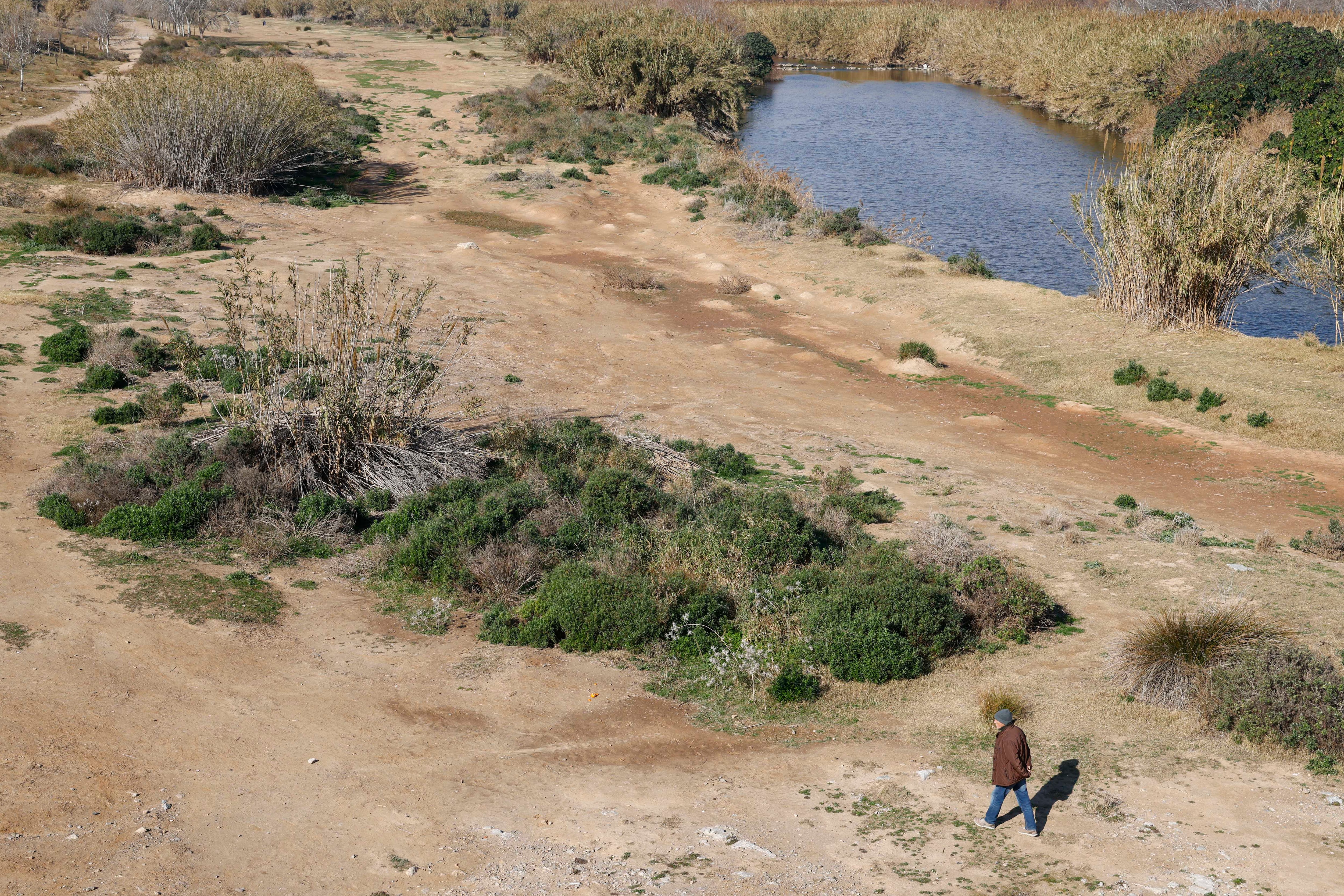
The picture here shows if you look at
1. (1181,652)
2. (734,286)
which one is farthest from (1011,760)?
(734,286)

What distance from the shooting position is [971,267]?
27391 mm

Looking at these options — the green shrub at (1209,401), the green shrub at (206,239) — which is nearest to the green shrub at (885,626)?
the green shrub at (1209,401)

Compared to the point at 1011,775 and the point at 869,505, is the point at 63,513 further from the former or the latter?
the point at 1011,775

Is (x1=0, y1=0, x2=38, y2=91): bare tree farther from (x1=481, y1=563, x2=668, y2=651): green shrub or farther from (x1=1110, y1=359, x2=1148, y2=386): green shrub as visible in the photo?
(x1=1110, y1=359, x2=1148, y2=386): green shrub

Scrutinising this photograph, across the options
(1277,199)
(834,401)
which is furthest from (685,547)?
(1277,199)

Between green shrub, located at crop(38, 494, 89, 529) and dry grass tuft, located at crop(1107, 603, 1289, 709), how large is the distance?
39.4 ft

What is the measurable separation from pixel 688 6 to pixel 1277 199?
52.4m

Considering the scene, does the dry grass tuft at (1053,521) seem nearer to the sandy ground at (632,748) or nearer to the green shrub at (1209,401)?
the sandy ground at (632,748)

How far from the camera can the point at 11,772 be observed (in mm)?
8445

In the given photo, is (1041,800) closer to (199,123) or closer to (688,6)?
(199,123)

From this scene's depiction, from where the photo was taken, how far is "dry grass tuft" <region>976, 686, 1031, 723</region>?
388 inches

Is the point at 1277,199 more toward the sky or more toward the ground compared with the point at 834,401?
more toward the sky

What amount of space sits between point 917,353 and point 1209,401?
5748 millimetres

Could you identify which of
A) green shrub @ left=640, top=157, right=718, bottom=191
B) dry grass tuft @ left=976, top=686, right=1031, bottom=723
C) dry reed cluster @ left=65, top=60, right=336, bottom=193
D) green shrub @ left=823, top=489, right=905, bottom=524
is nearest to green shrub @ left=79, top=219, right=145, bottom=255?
dry reed cluster @ left=65, top=60, right=336, bottom=193
